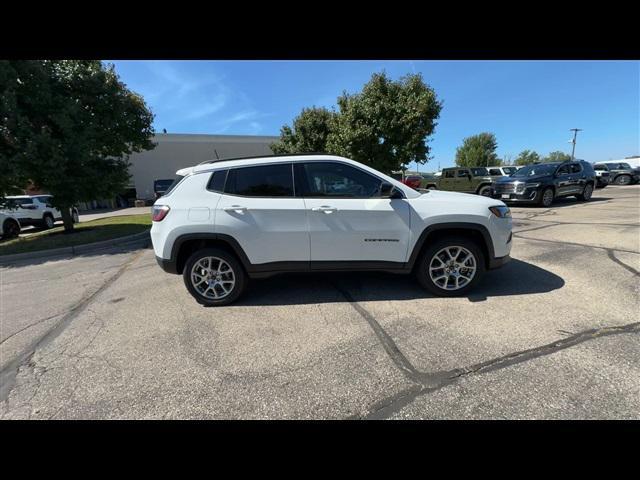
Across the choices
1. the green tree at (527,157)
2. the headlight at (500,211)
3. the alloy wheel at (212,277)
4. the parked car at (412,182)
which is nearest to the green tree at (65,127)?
the alloy wheel at (212,277)

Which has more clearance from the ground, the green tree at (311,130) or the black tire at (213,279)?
the green tree at (311,130)

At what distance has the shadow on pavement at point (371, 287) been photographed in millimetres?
3475

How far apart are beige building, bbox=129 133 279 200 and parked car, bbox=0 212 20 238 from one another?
60.7 ft

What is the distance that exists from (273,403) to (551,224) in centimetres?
880

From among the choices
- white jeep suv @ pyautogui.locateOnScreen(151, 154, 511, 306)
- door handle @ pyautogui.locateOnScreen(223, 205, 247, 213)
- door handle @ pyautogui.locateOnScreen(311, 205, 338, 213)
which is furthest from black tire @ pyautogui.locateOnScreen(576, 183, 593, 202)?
door handle @ pyautogui.locateOnScreen(223, 205, 247, 213)

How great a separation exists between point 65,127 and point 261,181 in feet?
26.8

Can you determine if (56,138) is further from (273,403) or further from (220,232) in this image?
(273,403)

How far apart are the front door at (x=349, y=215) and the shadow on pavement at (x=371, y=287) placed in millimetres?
496

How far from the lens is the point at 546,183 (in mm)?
10750

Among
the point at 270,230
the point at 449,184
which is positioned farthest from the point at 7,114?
the point at 449,184

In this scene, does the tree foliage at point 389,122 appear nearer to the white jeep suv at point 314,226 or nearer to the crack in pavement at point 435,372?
the white jeep suv at point 314,226

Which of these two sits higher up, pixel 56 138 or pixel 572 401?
pixel 56 138
